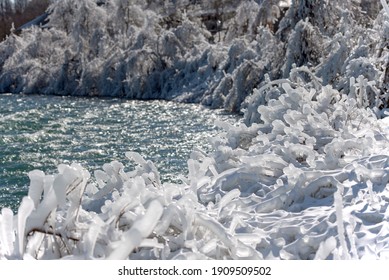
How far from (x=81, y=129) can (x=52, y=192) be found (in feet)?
30.8

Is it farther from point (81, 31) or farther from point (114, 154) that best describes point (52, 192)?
point (81, 31)

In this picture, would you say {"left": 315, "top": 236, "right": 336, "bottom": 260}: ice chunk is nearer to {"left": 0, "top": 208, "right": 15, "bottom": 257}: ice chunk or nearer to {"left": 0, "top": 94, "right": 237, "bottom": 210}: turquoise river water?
{"left": 0, "top": 208, "right": 15, "bottom": 257}: ice chunk

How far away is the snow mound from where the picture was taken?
2.04m

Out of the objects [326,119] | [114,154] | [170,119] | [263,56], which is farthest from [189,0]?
[326,119]

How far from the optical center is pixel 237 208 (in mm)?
2910

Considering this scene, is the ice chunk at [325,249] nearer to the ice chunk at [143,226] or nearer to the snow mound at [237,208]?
the snow mound at [237,208]

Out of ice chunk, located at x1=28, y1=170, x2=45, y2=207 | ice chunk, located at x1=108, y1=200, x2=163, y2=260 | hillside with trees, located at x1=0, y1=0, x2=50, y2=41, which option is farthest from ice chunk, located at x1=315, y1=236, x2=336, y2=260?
hillside with trees, located at x1=0, y1=0, x2=50, y2=41

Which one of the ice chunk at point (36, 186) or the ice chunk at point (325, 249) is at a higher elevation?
the ice chunk at point (36, 186)

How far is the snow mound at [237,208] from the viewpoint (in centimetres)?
204

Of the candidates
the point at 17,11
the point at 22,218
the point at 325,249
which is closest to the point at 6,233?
the point at 22,218

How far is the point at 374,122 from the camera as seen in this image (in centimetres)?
439

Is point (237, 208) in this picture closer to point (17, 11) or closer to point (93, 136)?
point (93, 136)

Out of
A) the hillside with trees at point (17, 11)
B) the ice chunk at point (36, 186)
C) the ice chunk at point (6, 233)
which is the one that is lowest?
the hillside with trees at point (17, 11)

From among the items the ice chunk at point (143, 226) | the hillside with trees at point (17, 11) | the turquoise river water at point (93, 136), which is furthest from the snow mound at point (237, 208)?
the hillside with trees at point (17, 11)
